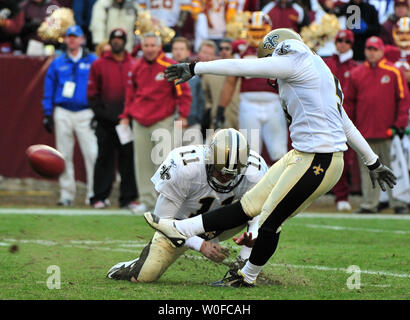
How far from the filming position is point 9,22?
499 inches

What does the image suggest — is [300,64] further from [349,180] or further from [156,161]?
[349,180]

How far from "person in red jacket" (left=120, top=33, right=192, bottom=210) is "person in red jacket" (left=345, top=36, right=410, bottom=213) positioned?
76.9 inches

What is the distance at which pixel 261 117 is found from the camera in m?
10.6

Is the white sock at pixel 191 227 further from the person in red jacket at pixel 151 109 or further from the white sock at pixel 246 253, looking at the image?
the person in red jacket at pixel 151 109

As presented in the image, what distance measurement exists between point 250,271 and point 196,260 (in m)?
1.45

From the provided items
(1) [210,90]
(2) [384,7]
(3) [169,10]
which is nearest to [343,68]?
(1) [210,90]

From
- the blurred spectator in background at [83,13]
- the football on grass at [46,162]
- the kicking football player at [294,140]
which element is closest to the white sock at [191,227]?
the kicking football player at [294,140]

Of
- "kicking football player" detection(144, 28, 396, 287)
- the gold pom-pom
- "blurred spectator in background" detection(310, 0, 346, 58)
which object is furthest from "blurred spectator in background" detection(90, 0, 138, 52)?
"kicking football player" detection(144, 28, 396, 287)

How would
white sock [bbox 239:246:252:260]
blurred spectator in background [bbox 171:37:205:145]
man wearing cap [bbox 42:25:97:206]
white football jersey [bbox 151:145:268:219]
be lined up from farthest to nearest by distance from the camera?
man wearing cap [bbox 42:25:97:206]
blurred spectator in background [bbox 171:37:205:145]
white sock [bbox 239:246:252:260]
white football jersey [bbox 151:145:268:219]

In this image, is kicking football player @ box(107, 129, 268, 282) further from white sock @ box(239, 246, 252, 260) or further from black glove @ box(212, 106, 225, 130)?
black glove @ box(212, 106, 225, 130)

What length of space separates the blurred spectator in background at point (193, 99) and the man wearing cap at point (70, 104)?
1031 mm

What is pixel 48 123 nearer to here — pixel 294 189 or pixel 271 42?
pixel 271 42

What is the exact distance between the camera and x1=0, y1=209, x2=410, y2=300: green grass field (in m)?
5.43

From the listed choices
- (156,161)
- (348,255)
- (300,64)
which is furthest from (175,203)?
(156,161)
